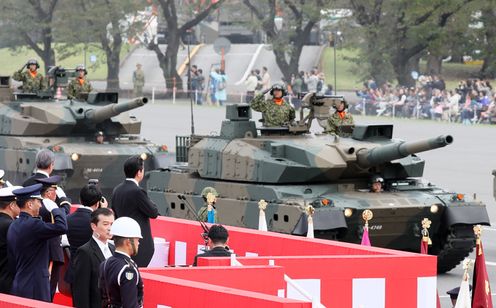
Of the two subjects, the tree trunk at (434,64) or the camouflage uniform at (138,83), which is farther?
the camouflage uniform at (138,83)

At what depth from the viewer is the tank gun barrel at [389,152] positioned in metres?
20.9

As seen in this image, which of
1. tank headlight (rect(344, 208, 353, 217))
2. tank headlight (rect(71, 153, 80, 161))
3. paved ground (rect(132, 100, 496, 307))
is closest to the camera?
tank headlight (rect(344, 208, 353, 217))

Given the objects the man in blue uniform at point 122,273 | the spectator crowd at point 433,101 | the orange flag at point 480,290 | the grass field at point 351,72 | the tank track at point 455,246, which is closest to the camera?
the man in blue uniform at point 122,273

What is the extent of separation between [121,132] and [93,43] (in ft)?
135

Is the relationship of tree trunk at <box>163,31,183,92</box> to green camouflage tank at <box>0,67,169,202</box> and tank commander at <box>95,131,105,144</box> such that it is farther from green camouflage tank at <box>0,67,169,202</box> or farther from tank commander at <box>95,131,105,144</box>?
tank commander at <box>95,131,105,144</box>

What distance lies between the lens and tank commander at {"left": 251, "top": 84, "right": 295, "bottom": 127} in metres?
24.0

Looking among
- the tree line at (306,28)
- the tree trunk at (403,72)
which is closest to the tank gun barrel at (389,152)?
the tree line at (306,28)

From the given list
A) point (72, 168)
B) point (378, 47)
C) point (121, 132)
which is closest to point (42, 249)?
point (72, 168)

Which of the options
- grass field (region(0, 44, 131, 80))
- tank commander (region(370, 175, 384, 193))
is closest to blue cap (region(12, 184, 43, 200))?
tank commander (region(370, 175, 384, 193))

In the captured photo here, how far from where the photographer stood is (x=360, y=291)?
13.9 meters

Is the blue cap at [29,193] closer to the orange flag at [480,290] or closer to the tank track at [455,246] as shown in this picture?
the orange flag at [480,290]

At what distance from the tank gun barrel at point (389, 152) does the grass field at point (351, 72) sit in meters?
37.1

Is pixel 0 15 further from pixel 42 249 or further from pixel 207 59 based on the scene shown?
pixel 42 249

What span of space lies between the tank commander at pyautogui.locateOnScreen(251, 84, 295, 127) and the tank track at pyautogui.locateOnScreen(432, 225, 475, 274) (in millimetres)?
3311
